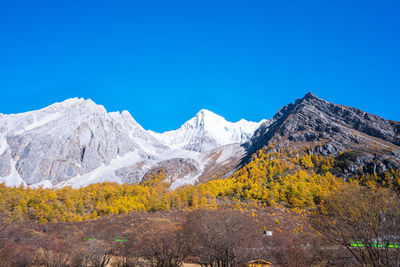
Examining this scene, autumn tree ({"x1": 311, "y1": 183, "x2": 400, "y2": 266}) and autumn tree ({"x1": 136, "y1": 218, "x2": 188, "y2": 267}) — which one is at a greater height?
autumn tree ({"x1": 311, "y1": 183, "x2": 400, "y2": 266})

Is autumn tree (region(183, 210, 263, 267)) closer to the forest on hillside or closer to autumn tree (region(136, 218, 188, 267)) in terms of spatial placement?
the forest on hillside

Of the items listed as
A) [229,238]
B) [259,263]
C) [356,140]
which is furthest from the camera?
[356,140]

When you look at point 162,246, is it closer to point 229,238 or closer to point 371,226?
point 229,238

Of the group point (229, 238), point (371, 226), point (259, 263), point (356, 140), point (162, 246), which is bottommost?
point (259, 263)

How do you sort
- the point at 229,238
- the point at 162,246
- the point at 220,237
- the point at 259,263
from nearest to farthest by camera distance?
the point at 229,238 < the point at 220,237 < the point at 162,246 < the point at 259,263

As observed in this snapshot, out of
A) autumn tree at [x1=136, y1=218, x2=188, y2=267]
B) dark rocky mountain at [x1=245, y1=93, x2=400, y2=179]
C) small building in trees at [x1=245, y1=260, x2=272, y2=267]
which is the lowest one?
small building in trees at [x1=245, y1=260, x2=272, y2=267]

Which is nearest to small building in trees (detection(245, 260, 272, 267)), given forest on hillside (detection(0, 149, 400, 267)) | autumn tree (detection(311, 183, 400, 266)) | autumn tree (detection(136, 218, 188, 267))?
forest on hillside (detection(0, 149, 400, 267))

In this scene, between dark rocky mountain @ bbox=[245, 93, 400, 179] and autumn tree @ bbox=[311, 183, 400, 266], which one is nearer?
autumn tree @ bbox=[311, 183, 400, 266]

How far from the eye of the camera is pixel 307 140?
179375 millimetres


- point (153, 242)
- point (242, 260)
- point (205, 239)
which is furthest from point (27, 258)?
point (242, 260)

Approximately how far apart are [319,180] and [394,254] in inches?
4611

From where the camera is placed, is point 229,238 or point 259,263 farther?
point 259,263

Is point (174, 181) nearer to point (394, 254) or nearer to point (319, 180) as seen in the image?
point (319, 180)

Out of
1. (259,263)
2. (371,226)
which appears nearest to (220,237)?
(259,263)
